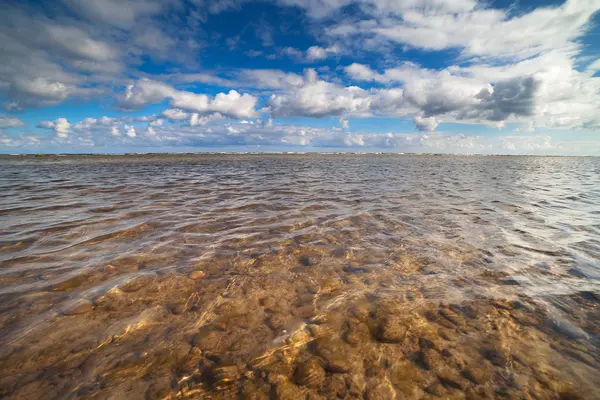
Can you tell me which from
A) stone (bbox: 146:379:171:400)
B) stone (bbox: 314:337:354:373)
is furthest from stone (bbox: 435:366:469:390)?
stone (bbox: 146:379:171:400)

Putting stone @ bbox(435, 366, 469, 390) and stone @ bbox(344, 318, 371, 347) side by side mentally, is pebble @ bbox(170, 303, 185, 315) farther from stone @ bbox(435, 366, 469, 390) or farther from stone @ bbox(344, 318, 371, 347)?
stone @ bbox(435, 366, 469, 390)

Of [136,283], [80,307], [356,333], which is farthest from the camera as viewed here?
[136,283]

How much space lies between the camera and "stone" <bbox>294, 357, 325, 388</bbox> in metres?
2.30

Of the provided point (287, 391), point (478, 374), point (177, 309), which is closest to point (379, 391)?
point (287, 391)

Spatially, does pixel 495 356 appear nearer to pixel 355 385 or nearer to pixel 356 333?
pixel 356 333

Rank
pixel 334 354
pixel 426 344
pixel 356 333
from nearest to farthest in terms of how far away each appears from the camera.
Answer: pixel 334 354 → pixel 426 344 → pixel 356 333

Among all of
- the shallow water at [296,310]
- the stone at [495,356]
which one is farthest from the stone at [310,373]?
the stone at [495,356]

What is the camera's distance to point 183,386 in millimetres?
2232

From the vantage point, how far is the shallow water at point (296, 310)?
7.54 ft

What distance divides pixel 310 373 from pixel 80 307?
309 centimetres

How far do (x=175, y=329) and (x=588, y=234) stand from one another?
30.3 ft

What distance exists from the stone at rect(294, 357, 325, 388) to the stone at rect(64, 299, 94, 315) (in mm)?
2823

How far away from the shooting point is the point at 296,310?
3.34 m

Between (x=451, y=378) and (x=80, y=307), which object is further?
(x=80, y=307)
